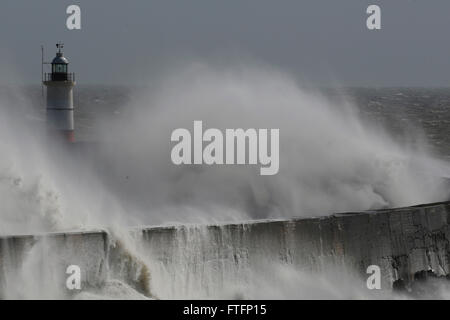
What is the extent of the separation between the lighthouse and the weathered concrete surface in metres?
5.39

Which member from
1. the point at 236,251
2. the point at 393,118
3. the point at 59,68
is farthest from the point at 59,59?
the point at 393,118

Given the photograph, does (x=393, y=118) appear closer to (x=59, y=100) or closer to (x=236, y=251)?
(x=59, y=100)

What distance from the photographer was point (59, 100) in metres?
16.5

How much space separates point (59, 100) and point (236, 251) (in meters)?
5.65

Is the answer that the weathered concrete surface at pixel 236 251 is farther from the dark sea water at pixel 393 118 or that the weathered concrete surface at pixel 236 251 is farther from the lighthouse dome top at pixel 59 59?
the dark sea water at pixel 393 118

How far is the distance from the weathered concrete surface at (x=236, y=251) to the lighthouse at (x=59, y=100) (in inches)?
212

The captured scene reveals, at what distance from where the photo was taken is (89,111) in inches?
1566

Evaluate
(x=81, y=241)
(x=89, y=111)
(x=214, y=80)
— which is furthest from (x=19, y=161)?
(x=89, y=111)

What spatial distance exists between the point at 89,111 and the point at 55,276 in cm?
2935

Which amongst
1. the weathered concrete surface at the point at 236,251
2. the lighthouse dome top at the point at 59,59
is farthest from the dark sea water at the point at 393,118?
the weathered concrete surface at the point at 236,251

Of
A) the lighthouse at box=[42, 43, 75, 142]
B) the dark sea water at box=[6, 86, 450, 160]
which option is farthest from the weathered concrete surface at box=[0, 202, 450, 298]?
the dark sea water at box=[6, 86, 450, 160]
